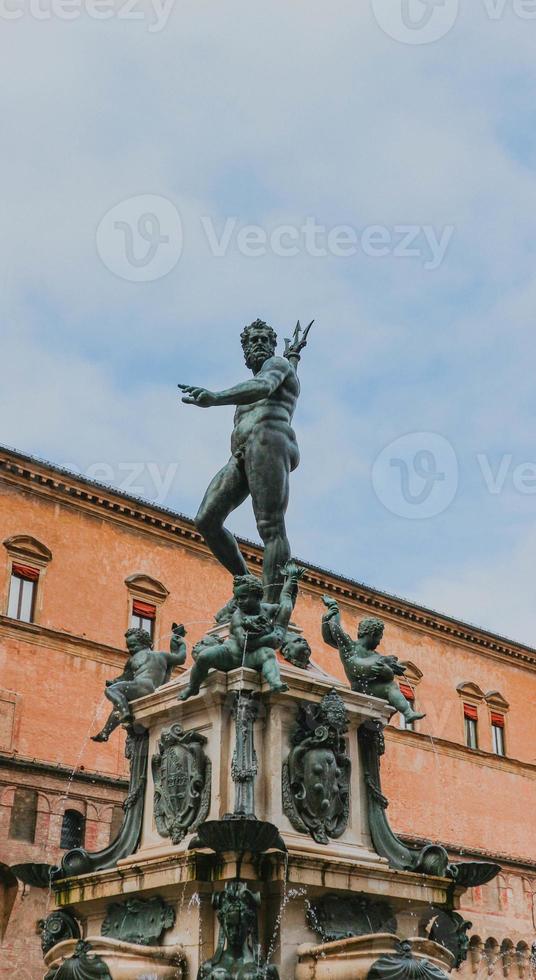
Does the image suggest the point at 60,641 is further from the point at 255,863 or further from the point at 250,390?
the point at 255,863

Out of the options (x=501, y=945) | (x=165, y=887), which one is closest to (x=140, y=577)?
(x=501, y=945)

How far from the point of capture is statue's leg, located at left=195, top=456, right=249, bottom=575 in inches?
357

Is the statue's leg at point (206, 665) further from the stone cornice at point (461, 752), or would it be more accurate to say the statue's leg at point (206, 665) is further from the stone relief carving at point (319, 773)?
the stone cornice at point (461, 752)

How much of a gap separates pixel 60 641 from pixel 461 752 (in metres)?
14.5

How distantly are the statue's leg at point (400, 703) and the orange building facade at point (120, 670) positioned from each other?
17.5 m

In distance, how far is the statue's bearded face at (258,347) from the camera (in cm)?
927

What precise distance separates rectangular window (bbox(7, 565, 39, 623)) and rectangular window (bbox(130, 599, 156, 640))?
267cm

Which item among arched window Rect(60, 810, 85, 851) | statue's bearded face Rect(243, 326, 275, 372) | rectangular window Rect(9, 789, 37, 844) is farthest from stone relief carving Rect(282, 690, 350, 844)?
arched window Rect(60, 810, 85, 851)

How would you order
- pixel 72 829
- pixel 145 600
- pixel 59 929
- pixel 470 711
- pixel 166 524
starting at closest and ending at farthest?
pixel 59 929, pixel 72 829, pixel 145 600, pixel 166 524, pixel 470 711

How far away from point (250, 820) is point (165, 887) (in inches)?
33.6

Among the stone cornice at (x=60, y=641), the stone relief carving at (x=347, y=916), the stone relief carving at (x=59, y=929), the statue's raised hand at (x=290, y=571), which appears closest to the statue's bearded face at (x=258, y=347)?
the statue's raised hand at (x=290, y=571)

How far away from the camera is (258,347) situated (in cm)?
930

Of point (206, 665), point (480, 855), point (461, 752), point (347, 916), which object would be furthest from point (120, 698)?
point (461, 752)

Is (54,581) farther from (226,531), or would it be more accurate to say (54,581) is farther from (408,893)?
(408,893)
